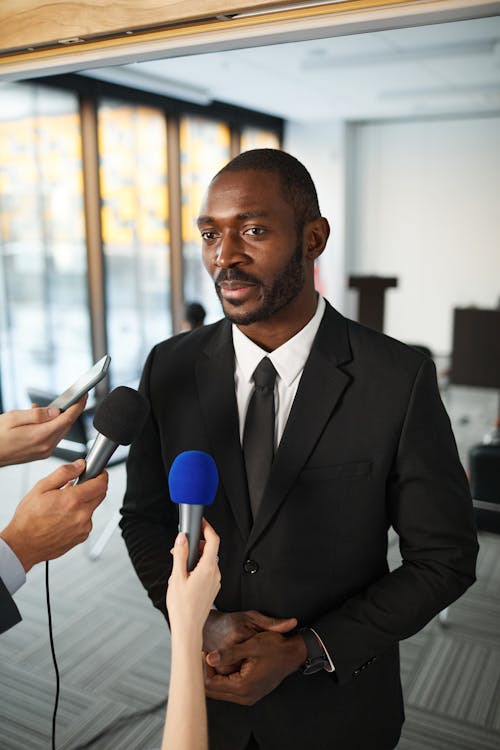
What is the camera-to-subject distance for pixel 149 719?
2.58m

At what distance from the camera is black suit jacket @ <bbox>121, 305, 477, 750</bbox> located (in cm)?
121

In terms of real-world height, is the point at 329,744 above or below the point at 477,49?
below

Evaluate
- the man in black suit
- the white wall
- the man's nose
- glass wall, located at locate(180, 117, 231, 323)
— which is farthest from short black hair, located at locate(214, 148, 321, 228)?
the white wall

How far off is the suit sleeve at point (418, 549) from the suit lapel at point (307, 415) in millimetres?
151

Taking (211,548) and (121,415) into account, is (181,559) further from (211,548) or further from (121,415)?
(121,415)

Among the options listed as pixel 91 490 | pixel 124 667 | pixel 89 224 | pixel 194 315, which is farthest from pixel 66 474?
pixel 89 224

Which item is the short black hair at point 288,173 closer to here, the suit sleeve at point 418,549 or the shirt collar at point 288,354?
the shirt collar at point 288,354

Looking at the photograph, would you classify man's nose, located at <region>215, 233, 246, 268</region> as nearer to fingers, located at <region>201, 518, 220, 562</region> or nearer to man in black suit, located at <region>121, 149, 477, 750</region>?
man in black suit, located at <region>121, 149, 477, 750</region>

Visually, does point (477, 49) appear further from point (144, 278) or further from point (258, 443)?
point (258, 443)

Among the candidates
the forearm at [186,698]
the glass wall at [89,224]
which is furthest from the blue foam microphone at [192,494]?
the glass wall at [89,224]

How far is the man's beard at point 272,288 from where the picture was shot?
4.03 feet

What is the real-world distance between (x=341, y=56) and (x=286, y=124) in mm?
4208

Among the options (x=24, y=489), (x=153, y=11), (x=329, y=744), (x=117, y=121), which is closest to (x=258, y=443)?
(x=329, y=744)

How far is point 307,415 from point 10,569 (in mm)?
645
